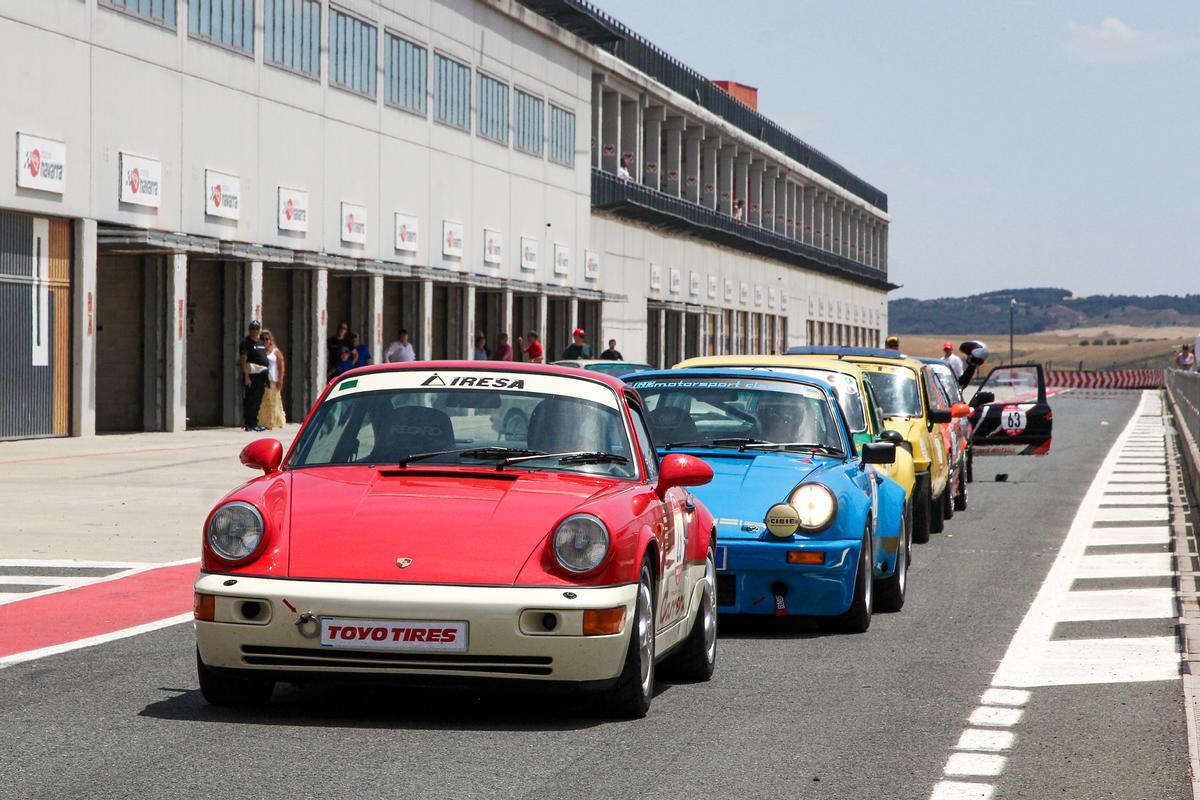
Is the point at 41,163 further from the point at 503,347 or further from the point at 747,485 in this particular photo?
the point at 747,485

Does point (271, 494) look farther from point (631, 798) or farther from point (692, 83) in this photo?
point (692, 83)

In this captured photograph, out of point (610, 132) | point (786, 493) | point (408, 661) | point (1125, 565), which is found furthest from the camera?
point (610, 132)

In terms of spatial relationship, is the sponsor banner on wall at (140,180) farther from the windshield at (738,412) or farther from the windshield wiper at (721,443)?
the windshield wiper at (721,443)

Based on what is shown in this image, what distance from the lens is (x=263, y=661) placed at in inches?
277

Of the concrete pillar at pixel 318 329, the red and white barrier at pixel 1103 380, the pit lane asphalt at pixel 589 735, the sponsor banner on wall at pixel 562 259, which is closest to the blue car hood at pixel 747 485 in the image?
the pit lane asphalt at pixel 589 735

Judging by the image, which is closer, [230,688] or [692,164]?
[230,688]

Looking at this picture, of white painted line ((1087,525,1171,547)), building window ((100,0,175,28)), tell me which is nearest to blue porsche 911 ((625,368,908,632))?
white painted line ((1087,525,1171,547))

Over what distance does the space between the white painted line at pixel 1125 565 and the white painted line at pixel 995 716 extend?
6.06 metres

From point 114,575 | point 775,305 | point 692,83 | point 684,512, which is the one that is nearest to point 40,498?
point 114,575

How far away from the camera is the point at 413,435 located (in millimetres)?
8070

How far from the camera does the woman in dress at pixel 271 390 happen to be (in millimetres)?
32250

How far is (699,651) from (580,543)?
159cm

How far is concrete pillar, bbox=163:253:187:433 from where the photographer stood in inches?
1234

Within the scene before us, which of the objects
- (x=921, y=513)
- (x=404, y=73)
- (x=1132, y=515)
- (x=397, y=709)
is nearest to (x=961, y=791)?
(x=397, y=709)
